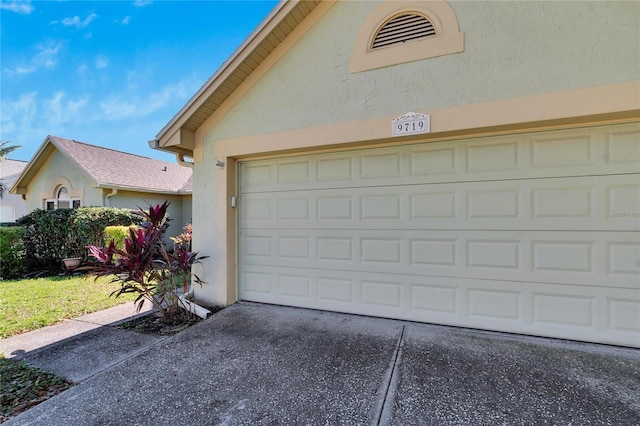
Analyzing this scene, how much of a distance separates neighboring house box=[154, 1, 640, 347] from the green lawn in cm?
251

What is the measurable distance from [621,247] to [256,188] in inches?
210

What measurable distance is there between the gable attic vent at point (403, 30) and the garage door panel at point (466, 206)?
2.19 m

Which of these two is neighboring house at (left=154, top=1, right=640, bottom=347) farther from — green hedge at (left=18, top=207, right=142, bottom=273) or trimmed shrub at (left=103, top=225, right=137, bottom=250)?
green hedge at (left=18, top=207, right=142, bottom=273)

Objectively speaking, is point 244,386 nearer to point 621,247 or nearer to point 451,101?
point 451,101

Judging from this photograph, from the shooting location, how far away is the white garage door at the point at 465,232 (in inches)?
138

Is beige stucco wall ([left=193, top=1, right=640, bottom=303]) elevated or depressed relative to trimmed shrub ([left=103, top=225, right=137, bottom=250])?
elevated

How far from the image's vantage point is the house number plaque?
3980mm

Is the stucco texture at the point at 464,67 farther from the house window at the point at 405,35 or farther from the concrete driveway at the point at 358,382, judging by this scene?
the concrete driveway at the point at 358,382

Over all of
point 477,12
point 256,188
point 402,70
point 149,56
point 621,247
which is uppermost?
point 149,56

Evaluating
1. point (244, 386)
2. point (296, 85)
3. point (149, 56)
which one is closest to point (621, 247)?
point (244, 386)

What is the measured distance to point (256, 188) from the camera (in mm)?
5348

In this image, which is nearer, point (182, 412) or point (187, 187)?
Answer: point (182, 412)

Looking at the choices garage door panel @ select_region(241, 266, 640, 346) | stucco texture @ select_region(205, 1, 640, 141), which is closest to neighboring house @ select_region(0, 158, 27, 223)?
stucco texture @ select_region(205, 1, 640, 141)

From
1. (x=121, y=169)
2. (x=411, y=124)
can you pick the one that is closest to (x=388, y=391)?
(x=411, y=124)
